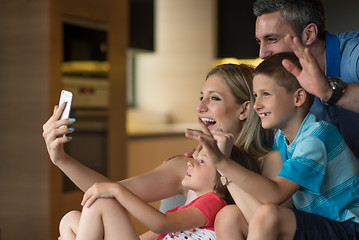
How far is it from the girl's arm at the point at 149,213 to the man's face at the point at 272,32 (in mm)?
699

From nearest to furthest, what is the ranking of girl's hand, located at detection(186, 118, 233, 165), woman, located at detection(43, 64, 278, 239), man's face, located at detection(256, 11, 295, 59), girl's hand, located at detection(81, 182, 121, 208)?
girl's hand, located at detection(186, 118, 233, 165)
girl's hand, located at detection(81, 182, 121, 208)
woman, located at detection(43, 64, 278, 239)
man's face, located at detection(256, 11, 295, 59)

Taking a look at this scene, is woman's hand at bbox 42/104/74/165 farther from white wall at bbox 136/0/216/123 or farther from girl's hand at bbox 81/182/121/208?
white wall at bbox 136/0/216/123

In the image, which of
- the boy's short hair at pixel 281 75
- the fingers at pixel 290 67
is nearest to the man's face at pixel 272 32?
the boy's short hair at pixel 281 75

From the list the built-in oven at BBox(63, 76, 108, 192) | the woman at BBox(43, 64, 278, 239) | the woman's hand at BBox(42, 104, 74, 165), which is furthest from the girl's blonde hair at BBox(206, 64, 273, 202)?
the built-in oven at BBox(63, 76, 108, 192)

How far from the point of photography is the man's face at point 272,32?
188 cm

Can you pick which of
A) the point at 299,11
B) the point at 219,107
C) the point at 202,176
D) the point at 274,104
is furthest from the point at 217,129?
the point at 299,11

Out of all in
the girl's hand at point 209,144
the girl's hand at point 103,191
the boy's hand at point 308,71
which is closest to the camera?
the girl's hand at point 209,144

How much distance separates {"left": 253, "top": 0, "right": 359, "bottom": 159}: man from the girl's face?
452 millimetres

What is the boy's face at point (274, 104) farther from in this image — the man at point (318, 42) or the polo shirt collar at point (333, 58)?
the polo shirt collar at point (333, 58)

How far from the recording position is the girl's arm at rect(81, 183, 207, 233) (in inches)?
56.2

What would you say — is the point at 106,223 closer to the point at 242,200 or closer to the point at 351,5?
the point at 242,200

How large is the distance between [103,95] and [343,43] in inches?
95.9

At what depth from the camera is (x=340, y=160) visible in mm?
1433

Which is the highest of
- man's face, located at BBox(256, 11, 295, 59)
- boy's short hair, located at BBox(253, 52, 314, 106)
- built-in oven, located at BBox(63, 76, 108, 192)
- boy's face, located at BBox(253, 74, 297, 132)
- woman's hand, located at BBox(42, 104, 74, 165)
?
man's face, located at BBox(256, 11, 295, 59)
